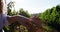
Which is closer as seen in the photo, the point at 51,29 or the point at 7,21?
the point at 51,29

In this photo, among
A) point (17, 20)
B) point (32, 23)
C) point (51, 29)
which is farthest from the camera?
point (17, 20)

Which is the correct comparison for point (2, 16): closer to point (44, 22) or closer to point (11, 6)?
point (44, 22)

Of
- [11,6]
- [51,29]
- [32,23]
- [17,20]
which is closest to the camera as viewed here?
[51,29]

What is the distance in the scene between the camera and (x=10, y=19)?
171cm

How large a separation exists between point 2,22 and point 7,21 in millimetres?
50

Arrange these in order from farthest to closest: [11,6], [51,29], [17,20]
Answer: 1. [11,6]
2. [17,20]
3. [51,29]

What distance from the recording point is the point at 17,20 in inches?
65.9

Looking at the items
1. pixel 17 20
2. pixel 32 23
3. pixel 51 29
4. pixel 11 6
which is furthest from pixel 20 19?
pixel 11 6

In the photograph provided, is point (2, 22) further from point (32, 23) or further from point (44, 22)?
point (44, 22)

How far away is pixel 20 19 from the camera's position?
1.68 metres

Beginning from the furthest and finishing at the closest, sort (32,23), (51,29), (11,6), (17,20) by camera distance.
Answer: (11,6), (17,20), (32,23), (51,29)

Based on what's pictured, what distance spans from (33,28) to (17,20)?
0.26m

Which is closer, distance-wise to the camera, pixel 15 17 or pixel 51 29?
pixel 51 29

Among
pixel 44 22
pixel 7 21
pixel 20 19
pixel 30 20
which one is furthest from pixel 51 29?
pixel 7 21
